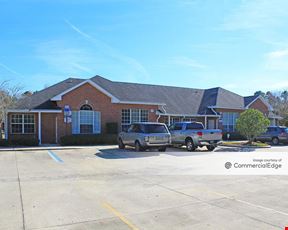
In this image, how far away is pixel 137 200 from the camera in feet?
23.9

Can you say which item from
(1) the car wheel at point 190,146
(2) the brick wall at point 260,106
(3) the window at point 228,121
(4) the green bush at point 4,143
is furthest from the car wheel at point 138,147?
(2) the brick wall at point 260,106

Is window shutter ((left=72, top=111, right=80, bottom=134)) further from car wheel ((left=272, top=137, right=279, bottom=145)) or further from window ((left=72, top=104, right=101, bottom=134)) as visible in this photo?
car wheel ((left=272, top=137, right=279, bottom=145))

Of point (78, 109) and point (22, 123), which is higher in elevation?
point (78, 109)

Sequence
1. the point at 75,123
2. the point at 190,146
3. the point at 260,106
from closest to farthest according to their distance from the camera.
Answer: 1. the point at 190,146
2. the point at 75,123
3. the point at 260,106

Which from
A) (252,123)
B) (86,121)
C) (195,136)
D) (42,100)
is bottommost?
(195,136)

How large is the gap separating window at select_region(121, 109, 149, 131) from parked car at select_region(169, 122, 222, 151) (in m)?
6.92

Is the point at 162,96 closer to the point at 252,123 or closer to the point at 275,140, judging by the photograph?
the point at 252,123

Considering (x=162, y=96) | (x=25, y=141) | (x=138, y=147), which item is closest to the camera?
(x=138, y=147)

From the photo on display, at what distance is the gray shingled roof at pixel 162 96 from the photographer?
2623 centimetres

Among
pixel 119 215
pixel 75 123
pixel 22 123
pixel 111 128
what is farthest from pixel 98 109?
pixel 119 215

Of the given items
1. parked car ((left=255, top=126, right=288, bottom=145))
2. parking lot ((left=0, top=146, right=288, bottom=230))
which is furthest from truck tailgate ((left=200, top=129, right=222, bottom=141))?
parked car ((left=255, top=126, right=288, bottom=145))

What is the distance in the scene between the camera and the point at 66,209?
657cm

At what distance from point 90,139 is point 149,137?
22.5 feet

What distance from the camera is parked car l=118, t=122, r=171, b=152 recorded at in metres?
18.5
